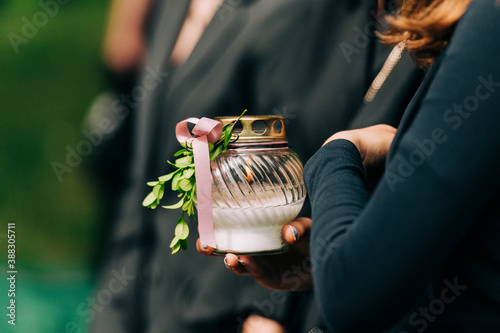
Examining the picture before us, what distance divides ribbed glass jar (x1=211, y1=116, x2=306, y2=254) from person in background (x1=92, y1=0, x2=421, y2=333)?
0.94ft

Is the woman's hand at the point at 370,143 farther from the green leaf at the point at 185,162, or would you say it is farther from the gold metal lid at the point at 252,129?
the green leaf at the point at 185,162

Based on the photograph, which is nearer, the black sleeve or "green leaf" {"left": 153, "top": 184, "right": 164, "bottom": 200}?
the black sleeve

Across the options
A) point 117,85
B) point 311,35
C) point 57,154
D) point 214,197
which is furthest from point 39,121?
point 311,35

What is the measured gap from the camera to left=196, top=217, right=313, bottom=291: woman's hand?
834 mm

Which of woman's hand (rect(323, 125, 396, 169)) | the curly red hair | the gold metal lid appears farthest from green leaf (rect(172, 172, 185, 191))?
the curly red hair

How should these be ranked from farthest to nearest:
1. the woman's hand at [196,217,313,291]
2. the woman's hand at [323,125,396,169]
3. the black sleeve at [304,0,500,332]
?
the woman's hand at [196,217,313,291] → the woman's hand at [323,125,396,169] → the black sleeve at [304,0,500,332]

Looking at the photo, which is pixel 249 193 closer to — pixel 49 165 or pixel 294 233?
pixel 294 233

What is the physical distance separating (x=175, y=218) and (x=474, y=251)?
73 centimetres

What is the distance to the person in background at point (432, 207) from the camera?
43cm

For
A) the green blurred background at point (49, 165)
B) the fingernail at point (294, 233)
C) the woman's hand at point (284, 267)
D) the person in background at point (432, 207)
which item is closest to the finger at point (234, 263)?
the woman's hand at point (284, 267)

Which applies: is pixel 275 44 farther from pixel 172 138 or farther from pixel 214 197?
pixel 214 197

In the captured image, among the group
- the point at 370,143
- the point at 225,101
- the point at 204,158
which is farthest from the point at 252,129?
the point at 225,101

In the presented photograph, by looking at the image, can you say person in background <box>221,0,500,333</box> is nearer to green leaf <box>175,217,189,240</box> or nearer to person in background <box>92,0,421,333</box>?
green leaf <box>175,217,189,240</box>

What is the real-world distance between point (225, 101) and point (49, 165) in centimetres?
44
